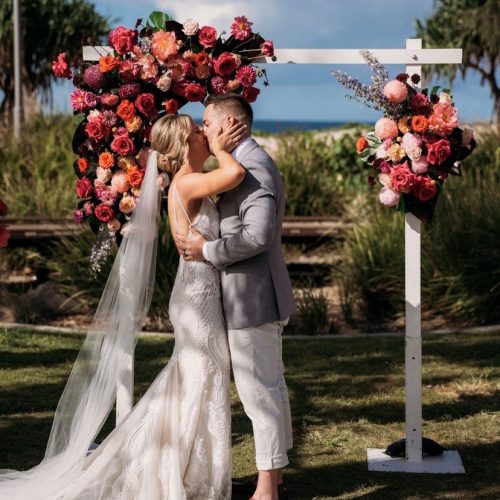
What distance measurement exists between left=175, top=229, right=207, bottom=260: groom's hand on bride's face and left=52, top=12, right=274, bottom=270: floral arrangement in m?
0.81

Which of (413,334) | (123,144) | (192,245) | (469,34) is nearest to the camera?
(192,245)

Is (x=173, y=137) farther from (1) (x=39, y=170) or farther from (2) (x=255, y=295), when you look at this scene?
(1) (x=39, y=170)

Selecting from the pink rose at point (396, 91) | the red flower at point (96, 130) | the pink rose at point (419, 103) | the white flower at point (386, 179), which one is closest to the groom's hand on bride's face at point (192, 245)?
the red flower at point (96, 130)

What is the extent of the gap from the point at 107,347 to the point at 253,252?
108 centimetres

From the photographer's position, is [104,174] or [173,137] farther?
[104,174]

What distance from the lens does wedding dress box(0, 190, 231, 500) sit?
17.8ft

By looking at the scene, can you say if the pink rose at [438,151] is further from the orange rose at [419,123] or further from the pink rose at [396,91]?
the pink rose at [396,91]

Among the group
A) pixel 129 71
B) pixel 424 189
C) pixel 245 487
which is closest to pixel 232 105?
pixel 129 71

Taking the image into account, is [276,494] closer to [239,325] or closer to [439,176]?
[239,325]

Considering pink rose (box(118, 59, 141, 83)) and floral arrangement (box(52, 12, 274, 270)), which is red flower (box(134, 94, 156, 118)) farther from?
pink rose (box(118, 59, 141, 83))

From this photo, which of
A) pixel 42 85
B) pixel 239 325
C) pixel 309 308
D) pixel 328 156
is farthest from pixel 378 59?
pixel 42 85

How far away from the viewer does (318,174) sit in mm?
14648

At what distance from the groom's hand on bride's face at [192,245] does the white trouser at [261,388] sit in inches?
16.5

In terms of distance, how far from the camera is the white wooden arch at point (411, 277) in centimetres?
627
